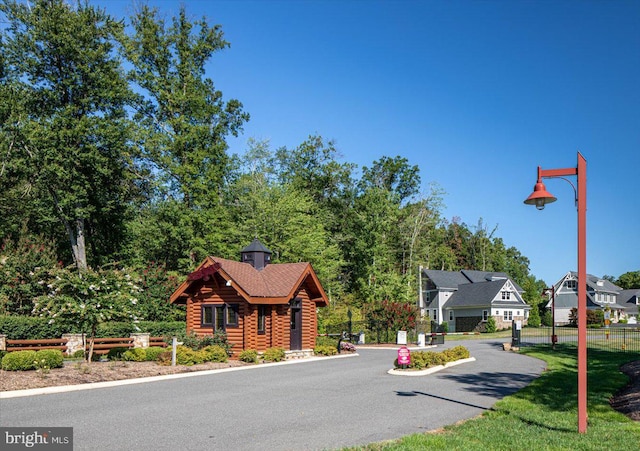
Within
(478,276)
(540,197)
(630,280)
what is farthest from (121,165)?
(630,280)

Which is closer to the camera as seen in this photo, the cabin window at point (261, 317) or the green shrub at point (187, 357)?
the green shrub at point (187, 357)

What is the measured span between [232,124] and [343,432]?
38.1 metres

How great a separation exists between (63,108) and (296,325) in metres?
21.8

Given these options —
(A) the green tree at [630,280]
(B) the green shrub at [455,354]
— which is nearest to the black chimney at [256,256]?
(B) the green shrub at [455,354]

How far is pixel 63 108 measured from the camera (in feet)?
119

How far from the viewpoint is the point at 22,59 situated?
116 feet

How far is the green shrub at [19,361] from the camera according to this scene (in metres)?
17.6

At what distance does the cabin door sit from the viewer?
29531 millimetres

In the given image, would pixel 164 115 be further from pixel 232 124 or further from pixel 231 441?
pixel 231 441

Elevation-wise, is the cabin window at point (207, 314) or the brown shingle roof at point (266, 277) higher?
the brown shingle roof at point (266, 277)

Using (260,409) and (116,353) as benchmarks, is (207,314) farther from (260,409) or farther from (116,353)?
(260,409)

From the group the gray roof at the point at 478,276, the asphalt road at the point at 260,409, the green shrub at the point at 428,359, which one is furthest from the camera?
the gray roof at the point at 478,276

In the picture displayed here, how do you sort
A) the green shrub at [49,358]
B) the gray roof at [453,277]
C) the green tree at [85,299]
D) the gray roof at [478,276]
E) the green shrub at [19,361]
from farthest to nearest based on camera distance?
1. the gray roof at [478,276]
2. the gray roof at [453,277]
3. the green tree at [85,299]
4. the green shrub at [49,358]
5. the green shrub at [19,361]

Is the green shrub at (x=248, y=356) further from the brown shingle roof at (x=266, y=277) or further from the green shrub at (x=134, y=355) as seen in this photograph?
the green shrub at (x=134, y=355)
